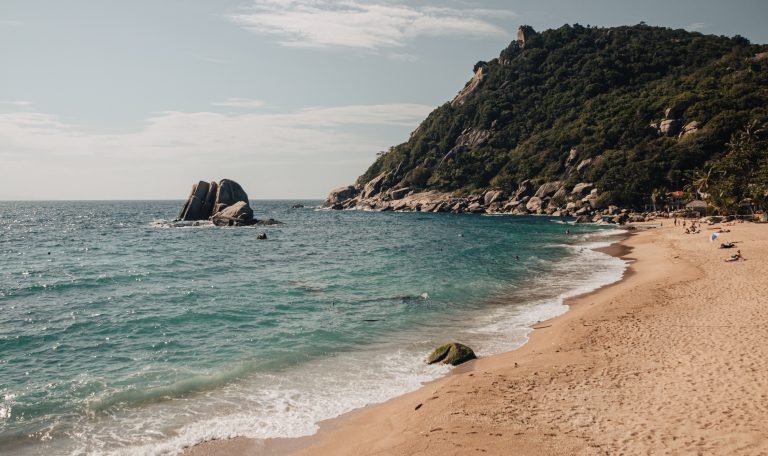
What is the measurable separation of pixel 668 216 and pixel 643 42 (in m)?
117

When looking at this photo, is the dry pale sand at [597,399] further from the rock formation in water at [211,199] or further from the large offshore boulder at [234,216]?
the rock formation in water at [211,199]

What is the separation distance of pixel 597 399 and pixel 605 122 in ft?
443

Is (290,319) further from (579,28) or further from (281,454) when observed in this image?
(579,28)

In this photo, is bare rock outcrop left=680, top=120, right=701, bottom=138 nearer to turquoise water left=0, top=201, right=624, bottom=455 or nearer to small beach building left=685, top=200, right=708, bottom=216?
small beach building left=685, top=200, right=708, bottom=216

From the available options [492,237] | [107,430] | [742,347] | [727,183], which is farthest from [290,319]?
[727,183]

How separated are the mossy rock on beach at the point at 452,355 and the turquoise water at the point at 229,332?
66 cm

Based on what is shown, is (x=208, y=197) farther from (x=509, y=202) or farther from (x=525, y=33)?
(x=525, y=33)

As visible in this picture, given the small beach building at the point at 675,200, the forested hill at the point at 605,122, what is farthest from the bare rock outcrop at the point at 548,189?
the small beach building at the point at 675,200

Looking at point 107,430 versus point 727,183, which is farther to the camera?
point 727,183

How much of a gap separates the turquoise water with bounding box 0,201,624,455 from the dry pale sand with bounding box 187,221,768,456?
64.4 inches

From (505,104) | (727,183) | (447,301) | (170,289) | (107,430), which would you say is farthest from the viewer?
(505,104)

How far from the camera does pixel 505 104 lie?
166m

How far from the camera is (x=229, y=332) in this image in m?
21.4

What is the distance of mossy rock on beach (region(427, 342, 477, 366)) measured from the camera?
17266mm
